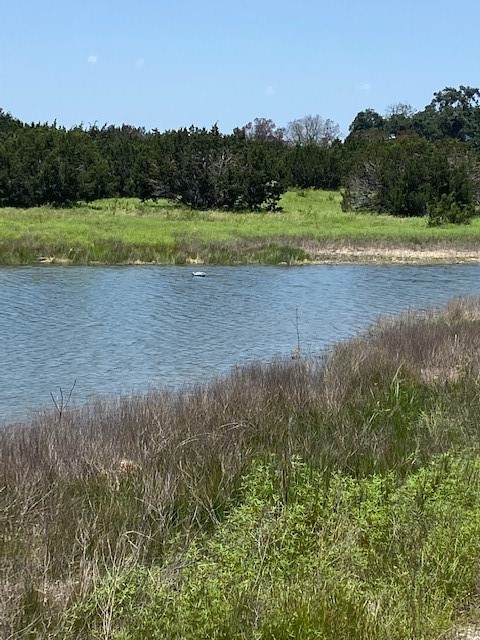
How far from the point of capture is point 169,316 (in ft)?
60.6

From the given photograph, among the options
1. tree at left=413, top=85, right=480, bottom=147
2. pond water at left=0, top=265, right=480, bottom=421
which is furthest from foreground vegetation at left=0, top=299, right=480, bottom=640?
tree at left=413, top=85, right=480, bottom=147

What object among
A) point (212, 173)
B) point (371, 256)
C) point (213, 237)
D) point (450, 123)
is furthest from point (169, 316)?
point (450, 123)

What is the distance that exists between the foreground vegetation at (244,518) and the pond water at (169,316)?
3.29 meters

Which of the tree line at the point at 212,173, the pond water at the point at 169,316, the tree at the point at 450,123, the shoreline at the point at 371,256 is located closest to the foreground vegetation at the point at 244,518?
the pond water at the point at 169,316

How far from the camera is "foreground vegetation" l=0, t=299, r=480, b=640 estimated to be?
397 centimetres

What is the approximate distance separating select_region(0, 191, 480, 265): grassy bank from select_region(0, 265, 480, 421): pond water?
1.47m

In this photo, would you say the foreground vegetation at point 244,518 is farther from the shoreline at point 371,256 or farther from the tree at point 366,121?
Answer: the tree at point 366,121

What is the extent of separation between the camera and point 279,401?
28.5ft

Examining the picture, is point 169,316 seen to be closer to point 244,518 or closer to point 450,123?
point 244,518

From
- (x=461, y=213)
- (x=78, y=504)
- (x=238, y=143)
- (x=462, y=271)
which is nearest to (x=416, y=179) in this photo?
(x=461, y=213)

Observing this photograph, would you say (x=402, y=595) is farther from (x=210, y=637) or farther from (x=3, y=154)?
(x=3, y=154)

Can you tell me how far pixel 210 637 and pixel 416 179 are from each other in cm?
4128

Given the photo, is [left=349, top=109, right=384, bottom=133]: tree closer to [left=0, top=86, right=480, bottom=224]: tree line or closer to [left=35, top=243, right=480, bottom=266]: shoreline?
[left=0, top=86, right=480, bottom=224]: tree line

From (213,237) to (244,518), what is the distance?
27551mm
